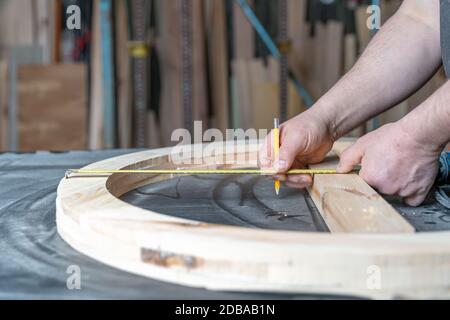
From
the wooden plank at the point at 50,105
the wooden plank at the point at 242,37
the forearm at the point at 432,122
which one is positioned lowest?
the wooden plank at the point at 50,105

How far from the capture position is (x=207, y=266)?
28.8 inches

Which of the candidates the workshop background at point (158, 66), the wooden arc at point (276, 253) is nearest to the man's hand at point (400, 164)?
the wooden arc at point (276, 253)

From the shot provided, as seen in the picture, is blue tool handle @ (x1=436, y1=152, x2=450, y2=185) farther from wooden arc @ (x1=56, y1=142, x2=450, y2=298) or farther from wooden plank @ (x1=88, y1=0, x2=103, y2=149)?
wooden plank @ (x1=88, y1=0, x2=103, y2=149)

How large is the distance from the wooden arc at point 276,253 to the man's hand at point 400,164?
241mm

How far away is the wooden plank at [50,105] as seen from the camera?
3.38 m

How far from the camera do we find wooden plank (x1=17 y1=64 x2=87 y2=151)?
3.38 meters

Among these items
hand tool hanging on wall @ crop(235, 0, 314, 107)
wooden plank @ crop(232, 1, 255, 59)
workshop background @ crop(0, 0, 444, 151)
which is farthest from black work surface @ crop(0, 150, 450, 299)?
wooden plank @ crop(232, 1, 255, 59)

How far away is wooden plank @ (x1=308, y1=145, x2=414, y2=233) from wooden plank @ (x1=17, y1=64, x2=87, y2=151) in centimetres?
247

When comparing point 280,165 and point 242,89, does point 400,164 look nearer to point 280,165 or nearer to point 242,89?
point 280,165

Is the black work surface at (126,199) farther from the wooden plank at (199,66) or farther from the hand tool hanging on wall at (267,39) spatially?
the hand tool hanging on wall at (267,39)

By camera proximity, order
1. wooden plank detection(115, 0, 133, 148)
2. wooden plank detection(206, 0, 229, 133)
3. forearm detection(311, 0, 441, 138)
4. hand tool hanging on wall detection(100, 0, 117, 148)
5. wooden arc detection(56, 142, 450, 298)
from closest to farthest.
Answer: wooden arc detection(56, 142, 450, 298) → forearm detection(311, 0, 441, 138) → hand tool hanging on wall detection(100, 0, 117, 148) → wooden plank detection(115, 0, 133, 148) → wooden plank detection(206, 0, 229, 133)

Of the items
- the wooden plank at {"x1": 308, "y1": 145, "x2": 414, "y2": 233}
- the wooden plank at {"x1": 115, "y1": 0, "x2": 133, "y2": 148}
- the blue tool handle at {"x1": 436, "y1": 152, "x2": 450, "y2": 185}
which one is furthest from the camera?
the wooden plank at {"x1": 115, "y1": 0, "x2": 133, "y2": 148}

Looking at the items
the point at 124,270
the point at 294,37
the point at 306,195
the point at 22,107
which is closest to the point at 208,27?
the point at 294,37

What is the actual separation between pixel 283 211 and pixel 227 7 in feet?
9.11
